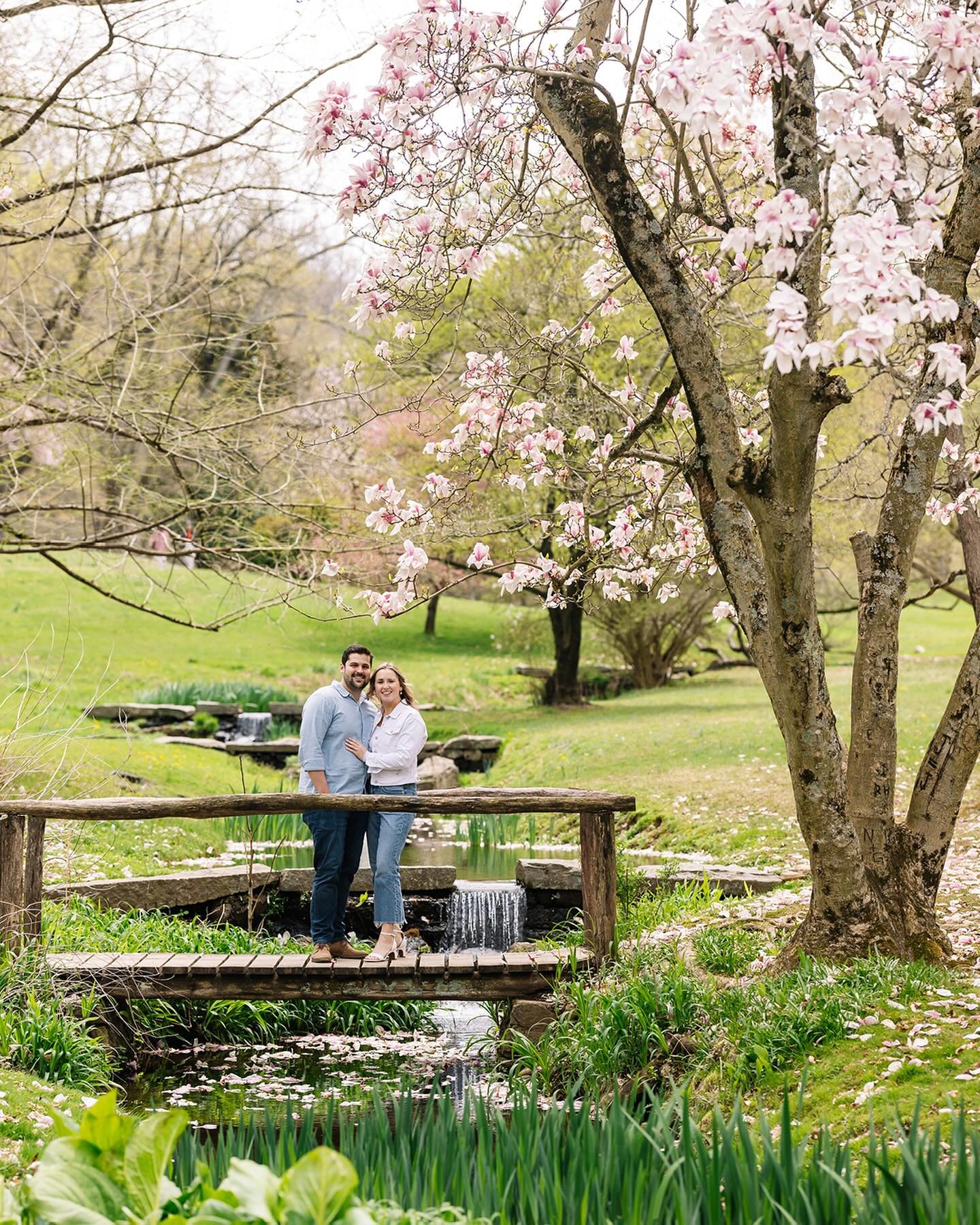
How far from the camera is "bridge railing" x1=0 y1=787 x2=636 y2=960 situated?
6684 millimetres

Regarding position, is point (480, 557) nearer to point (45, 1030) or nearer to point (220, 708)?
point (45, 1030)

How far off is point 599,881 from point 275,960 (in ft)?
6.23

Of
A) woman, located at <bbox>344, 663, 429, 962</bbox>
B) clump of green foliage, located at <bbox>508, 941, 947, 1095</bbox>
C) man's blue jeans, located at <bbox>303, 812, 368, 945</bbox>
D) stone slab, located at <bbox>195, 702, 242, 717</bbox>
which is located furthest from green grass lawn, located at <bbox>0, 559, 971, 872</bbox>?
clump of green foliage, located at <bbox>508, 941, 947, 1095</bbox>

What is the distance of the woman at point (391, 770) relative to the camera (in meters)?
7.18

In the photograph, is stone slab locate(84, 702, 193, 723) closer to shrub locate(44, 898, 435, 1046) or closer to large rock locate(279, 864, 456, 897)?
large rock locate(279, 864, 456, 897)

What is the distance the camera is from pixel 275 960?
6.94 m

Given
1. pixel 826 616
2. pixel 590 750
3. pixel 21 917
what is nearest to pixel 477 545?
pixel 21 917

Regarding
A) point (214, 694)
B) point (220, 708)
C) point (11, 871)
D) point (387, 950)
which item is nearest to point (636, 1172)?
point (387, 950)

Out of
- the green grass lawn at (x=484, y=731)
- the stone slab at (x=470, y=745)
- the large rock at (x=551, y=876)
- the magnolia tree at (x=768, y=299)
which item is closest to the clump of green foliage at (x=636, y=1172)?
the green grass lawn at (x=484, y=731)

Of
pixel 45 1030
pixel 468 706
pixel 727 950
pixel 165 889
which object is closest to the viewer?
pixel 45 1030

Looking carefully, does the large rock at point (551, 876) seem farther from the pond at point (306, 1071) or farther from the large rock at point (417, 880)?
the pond at point (306, 1071)

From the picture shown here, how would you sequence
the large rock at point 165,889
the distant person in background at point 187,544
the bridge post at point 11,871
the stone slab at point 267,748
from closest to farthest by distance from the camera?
the bridge post at point 11,871, the distant person in background at point 187,544, the large rock at point 165,889, the stone slab at point 267,748

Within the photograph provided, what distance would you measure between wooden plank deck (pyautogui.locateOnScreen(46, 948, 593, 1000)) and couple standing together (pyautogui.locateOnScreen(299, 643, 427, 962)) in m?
0.24

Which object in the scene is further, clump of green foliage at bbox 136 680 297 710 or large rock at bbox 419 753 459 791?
clump of green foliage at bbox 136 680 297 710
